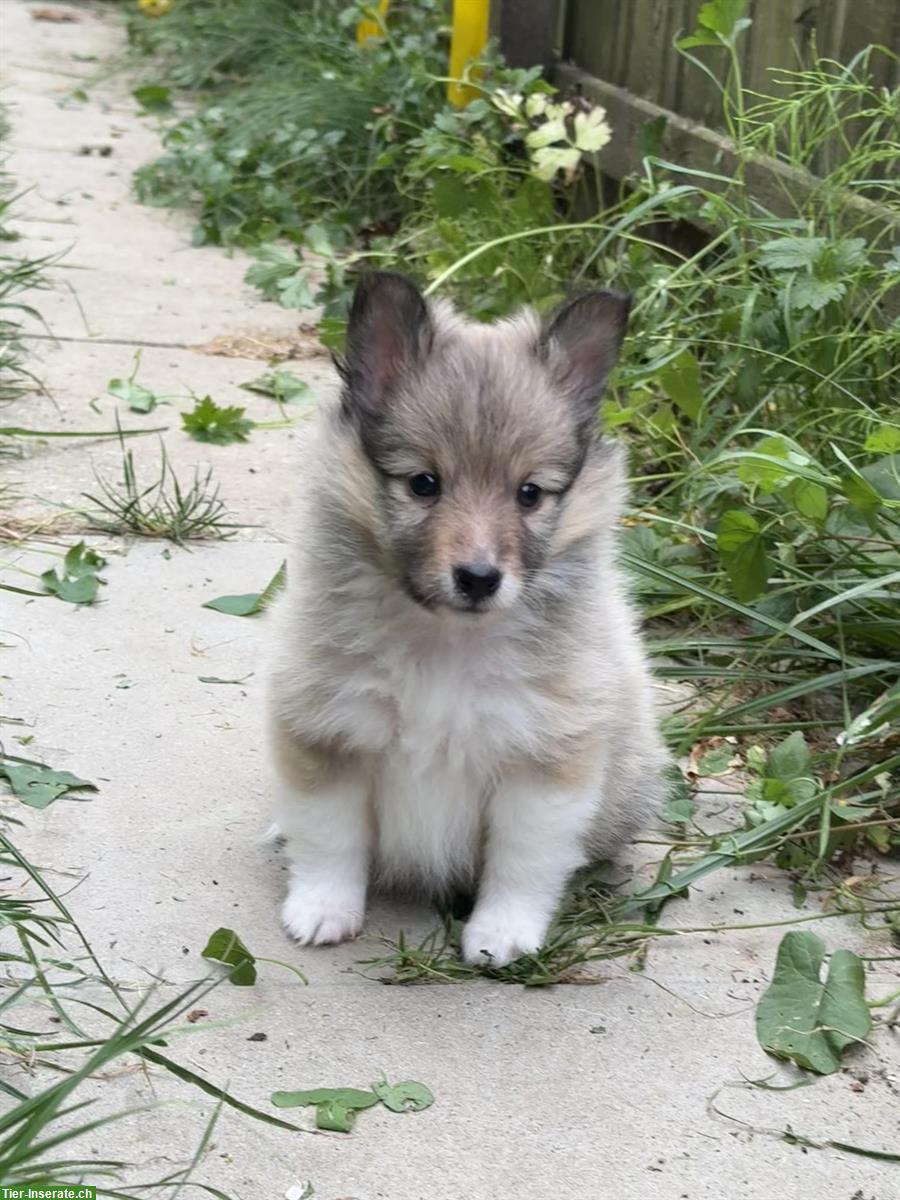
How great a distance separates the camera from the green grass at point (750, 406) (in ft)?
11.8

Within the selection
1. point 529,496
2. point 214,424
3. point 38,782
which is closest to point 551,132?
point 214,424

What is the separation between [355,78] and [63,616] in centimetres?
516

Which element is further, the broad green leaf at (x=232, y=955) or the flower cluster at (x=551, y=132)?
the flower cluster at (x=551, y=132)

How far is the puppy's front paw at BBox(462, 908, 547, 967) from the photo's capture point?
310 centimetres

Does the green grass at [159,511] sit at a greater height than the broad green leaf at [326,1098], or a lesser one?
lesser

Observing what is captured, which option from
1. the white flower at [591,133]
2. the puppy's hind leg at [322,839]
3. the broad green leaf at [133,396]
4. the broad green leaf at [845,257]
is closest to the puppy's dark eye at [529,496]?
the puppy's hind leg at [322,839]

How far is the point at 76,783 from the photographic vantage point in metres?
3.45

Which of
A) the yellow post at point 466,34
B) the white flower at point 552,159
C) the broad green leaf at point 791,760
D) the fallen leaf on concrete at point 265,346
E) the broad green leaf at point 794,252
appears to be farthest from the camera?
the yellow post at point 466,34

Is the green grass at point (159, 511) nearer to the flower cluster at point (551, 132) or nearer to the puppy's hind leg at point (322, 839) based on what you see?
the puppy's hind leg at point (322, 839)

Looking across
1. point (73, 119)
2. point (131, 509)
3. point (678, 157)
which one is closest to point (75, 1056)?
point (131, 509)

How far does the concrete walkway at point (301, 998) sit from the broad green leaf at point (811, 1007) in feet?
0.14

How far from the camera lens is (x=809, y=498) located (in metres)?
3.68

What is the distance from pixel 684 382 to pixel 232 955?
8.00 feet

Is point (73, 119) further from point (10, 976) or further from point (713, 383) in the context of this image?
point (10, 976)
